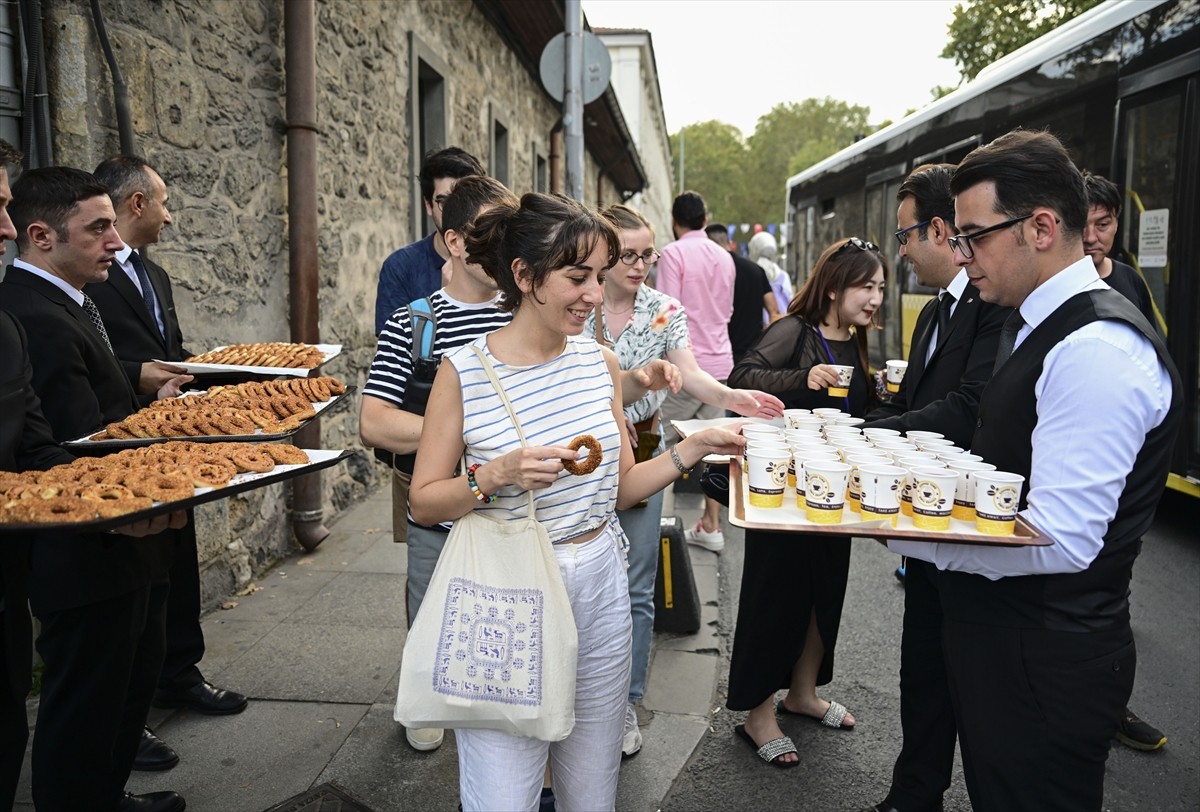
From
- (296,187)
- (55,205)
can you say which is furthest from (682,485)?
(55,205)

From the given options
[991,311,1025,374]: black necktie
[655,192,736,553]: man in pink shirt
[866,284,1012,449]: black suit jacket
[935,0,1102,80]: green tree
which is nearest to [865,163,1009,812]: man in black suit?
[866,284,1012,449]: black suit jacket

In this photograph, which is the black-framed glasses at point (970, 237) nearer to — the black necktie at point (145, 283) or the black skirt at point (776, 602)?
the black skirt at point (776, 602)

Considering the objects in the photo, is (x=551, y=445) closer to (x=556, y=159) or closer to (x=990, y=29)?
(x=556, y=159)

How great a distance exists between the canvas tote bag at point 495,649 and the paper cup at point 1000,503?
97 cm

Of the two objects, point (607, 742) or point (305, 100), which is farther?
point (305, 100)

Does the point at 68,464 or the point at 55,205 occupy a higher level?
the point at 55,205

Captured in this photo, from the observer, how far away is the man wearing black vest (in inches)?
74.2

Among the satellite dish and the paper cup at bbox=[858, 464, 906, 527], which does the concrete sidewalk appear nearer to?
the paper cup at bbox=[858, 464, 906, 527]

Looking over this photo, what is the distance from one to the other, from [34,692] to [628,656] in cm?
294

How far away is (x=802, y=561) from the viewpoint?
3.47m

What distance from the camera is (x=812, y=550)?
3.47 m

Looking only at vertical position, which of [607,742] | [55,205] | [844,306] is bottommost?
[607,742]

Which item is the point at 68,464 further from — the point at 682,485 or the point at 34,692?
the point at 682,485

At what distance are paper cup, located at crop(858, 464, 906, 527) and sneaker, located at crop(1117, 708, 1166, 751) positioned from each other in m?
2.21
